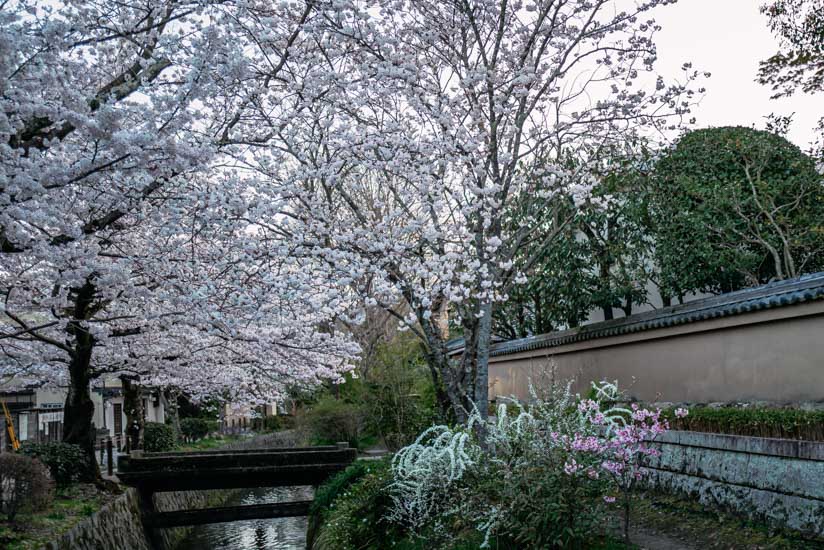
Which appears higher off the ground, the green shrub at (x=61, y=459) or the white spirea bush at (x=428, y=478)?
the green shrub at (x=61, y=459)

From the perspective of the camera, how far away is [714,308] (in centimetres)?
952

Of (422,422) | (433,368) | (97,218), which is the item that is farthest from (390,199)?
(97,218)

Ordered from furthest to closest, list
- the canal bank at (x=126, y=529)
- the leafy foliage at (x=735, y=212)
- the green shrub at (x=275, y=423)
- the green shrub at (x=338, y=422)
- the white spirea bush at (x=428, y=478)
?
the green shrub at (x=275, y=423)
the green shrub at (x=338, y=422)
the leafy foliage at (x=735, y=212)
the canal bank at (x=126, y=529)
the white spirea bush at (x=428, y=478)

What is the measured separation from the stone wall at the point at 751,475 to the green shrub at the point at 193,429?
69.6 feet

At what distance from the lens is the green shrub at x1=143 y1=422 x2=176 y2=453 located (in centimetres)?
2069

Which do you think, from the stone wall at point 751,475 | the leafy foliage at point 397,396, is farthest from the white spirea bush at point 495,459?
the leafy foliage at point 397,396

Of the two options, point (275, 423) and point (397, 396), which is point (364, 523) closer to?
point (397, 396)

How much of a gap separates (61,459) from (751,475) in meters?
11.5

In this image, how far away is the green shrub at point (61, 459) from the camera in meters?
12.7

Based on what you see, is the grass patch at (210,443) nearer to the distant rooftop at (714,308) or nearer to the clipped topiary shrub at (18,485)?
the clipped topiary shrub at (18,485)

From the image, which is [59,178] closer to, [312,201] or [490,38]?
[312,201]

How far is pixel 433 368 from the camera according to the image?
13008 mm

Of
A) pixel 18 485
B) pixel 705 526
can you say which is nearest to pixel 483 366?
pixel 705 526

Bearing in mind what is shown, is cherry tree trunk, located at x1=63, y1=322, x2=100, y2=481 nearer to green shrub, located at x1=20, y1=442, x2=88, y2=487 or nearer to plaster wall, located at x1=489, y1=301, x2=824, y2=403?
green shrub, located at x1=20, y1=442, x2=88, y2=487
